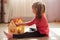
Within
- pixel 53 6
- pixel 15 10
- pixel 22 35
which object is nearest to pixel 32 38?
pixel 22 35

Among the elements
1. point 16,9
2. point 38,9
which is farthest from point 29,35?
point 16,9

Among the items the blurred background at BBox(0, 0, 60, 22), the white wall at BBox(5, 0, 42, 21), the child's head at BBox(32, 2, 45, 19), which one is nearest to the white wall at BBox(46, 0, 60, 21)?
the blurred background at BBox(0, 0, 60, 22)

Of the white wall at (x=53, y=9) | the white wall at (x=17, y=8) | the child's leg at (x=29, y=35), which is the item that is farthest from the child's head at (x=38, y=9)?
the white wall at (x=53, y=9)

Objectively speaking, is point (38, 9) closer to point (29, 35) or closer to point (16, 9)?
A: point (29, 35)

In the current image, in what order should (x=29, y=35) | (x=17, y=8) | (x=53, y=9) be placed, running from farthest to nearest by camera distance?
1. (x=53, y=9)
2. (x=17, y=8)
3. (x=29, y=35)

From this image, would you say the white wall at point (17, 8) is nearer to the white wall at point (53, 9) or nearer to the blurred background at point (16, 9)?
the blurred background at point (16, 9)

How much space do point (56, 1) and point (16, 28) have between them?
1.51 meters

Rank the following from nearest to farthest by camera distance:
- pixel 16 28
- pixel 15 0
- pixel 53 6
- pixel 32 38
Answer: pixel 32 38 → pixel 16 28 → pixel 15 0 → pixel 53 6

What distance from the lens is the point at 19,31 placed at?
1812 millimetres

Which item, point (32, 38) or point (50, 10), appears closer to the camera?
point (32, 38)

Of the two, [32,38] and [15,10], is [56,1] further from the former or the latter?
[32,38]

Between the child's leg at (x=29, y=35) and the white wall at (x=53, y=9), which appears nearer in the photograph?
the child's leg at (x=29, y=35)

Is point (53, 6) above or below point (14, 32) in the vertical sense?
above

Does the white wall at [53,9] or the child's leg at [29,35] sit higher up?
the white wall at [53,9]
